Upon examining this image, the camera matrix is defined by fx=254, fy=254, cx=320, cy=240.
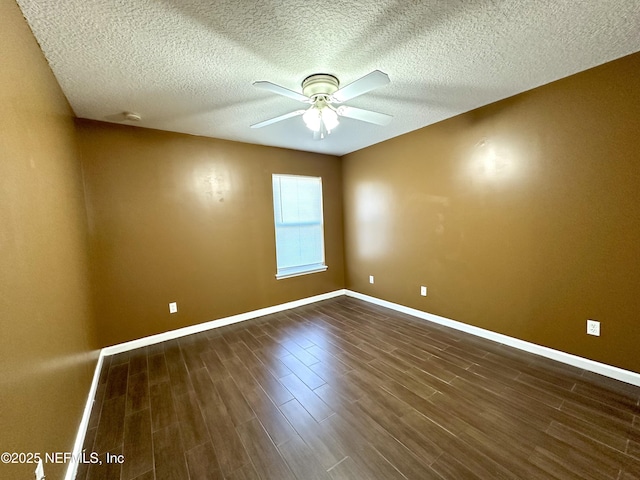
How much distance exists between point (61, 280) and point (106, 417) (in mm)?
1071

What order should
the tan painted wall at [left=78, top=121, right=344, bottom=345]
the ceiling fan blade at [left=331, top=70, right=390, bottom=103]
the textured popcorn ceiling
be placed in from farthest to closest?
the tan painted wall at [left=78, top=121, right=344, bottom=345] → the ceiling fan blade at [left=331, top=70, right=390, bottom=103] → the textured popcorn ceiling

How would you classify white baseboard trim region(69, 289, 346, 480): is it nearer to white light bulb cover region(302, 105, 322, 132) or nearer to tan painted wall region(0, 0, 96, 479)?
tan painted wall region(0, 0, 96, 479)

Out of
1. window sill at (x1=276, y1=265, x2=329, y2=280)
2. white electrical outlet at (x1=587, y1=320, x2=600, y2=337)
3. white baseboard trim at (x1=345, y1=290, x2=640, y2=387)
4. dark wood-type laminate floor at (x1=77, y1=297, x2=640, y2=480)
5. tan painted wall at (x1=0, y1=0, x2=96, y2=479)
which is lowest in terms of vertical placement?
dark wood-type laminate floor at (x1=77, y1=297, x2=640, y2=480)

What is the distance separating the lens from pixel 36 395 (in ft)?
3.61

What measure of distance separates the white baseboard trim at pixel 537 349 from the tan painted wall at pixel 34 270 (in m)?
3.47

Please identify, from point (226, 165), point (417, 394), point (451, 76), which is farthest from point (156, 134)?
point (417, 394)

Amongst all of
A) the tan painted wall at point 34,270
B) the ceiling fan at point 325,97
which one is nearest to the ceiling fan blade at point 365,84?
the ceiling fan at point 325,97

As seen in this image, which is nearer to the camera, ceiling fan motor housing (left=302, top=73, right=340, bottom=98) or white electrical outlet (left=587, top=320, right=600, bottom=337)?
ceiling fan motor housing (left=302, top=73, right=340, bottom=98)

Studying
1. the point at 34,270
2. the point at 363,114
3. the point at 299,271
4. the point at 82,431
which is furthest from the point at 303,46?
the point at 299,271

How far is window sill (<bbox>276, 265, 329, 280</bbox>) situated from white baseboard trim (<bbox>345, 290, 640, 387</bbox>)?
1.38 m

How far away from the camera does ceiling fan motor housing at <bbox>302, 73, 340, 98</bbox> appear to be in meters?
1.92

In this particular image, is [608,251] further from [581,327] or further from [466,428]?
[466,428]

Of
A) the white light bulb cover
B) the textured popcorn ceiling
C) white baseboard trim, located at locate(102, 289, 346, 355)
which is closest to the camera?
the textured popcorn ceiling

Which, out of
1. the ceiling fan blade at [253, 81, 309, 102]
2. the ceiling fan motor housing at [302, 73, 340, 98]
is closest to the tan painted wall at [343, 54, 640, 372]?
the ceiling fan motor housing at [302, 73, 340, 98]
